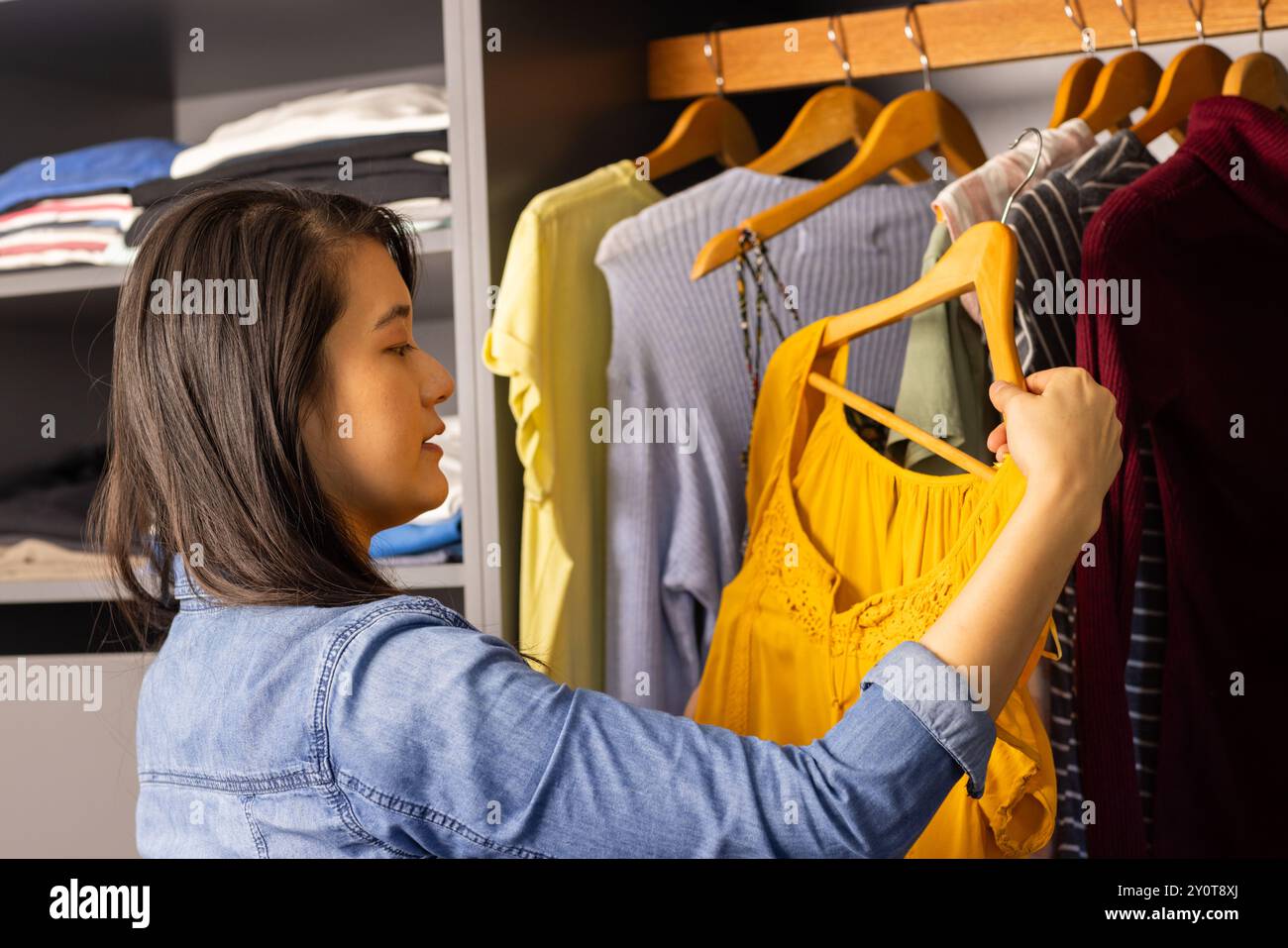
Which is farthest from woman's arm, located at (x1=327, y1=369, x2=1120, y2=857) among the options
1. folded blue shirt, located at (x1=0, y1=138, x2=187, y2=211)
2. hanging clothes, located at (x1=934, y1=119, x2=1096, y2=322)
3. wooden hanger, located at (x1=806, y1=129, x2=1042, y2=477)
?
folded blue shirt, located at (x1=0, y1=138, x2=187, y2=211)

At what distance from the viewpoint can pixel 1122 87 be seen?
1291 mm

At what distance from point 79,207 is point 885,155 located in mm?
935

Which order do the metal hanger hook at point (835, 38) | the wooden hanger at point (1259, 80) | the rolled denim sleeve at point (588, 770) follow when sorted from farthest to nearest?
the metal hanger hook at point (835, 38) → the wooden hanger at point (1259, 80) → the rolled denim sleeve at point (588, 770)

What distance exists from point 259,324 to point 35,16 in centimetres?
96

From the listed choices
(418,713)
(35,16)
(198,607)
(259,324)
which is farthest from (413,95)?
(418,713)

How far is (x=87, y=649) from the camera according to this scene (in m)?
1.59

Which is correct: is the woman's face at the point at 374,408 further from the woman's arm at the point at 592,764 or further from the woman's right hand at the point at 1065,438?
the woman's right hand at the point at 1065,438

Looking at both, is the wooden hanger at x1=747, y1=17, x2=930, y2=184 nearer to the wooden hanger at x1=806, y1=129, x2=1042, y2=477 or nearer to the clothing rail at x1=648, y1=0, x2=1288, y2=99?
the clothing rail at x1=648, y1=0, x2=1288, y2=99

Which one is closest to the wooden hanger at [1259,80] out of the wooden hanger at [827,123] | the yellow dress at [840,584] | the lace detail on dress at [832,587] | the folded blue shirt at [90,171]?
the wooden hanger at [827,123]

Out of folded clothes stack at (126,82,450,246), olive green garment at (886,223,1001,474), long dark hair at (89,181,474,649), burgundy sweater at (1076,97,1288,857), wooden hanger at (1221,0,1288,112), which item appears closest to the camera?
long dark hair at (89,181,474,649)

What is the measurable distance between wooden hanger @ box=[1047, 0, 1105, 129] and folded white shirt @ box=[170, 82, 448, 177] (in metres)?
0.64

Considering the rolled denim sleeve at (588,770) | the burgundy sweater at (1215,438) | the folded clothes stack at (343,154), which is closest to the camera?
the rolled denim sleeve at (588,770)

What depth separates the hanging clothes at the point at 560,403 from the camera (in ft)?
3.99

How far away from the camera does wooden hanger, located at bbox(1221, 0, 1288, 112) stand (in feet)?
3.97
